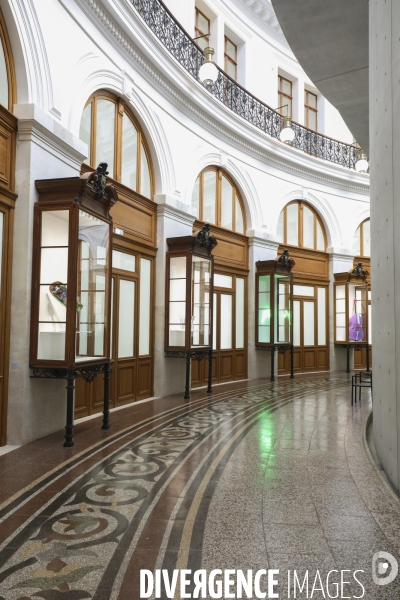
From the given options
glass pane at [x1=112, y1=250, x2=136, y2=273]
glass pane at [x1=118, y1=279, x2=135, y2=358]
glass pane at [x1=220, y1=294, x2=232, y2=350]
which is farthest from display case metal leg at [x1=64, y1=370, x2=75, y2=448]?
glass pane at [x1=220, y1=294, x2=232, y2=350]

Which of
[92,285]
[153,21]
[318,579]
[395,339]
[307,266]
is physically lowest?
[318,579]

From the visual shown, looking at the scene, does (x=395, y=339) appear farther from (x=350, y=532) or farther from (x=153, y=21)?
(x=153, y=21)

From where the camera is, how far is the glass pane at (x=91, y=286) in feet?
22.0

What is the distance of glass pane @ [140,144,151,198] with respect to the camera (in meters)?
10.1

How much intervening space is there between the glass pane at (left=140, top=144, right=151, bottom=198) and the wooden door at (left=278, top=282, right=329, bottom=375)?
7.30m

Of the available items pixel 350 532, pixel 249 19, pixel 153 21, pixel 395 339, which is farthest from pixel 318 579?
pixel 249 19

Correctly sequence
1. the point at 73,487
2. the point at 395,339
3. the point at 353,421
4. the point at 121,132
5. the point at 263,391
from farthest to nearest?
the point at 263,391 → the point at 121,132 → the point at 353,421 → the point at 73,487 → the point at 395,339

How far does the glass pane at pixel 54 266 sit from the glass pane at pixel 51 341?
57 cm

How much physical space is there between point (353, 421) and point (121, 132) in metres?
6.52

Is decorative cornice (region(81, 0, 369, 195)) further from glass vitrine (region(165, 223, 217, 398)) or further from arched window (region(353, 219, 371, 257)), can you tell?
glass vitrine (region(165, 223, 217, 398))

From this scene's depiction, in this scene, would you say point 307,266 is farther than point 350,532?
Yes

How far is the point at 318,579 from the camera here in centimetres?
290

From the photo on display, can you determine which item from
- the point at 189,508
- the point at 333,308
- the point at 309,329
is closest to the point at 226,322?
the point at 309,329

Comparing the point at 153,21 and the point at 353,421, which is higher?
the point at 153,21
